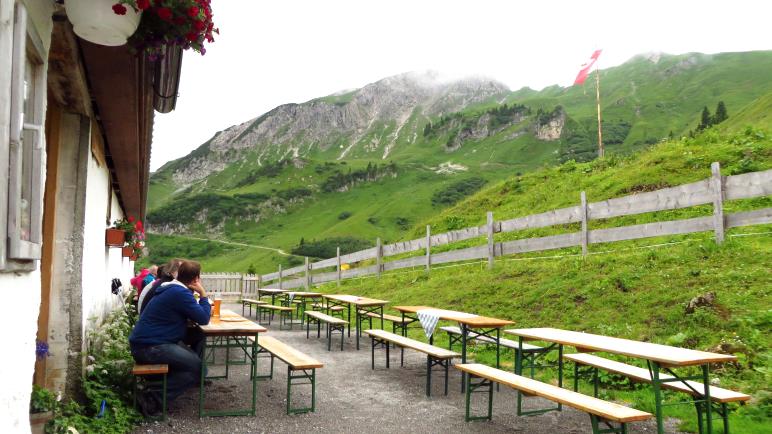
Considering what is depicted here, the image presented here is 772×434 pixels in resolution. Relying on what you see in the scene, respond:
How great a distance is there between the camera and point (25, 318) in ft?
8.38

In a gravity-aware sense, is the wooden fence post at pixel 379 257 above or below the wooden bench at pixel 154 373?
above

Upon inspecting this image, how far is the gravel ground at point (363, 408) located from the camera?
4.92m

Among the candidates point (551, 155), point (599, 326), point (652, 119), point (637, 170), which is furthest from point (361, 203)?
point (599, 326)

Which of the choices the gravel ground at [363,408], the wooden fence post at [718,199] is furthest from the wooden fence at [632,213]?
the gravel ground at [363,408]

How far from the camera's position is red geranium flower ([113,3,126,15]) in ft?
8.29

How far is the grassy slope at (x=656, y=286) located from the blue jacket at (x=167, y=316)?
168 inches

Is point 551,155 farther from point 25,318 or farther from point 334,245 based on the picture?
point 25,318

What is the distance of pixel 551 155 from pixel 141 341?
103m

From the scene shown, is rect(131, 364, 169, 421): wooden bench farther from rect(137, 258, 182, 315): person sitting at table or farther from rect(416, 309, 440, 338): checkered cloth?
rect(416, 309, 440, 338): checkered cloth

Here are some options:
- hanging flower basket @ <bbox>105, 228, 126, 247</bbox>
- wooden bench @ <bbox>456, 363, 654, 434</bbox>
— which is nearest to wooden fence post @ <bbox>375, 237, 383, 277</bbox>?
hanging flower basket @ <bbox>105, 228, 126, 247</bbox>

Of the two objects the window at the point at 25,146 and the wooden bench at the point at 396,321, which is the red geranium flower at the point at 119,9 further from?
the wooden bench at the point at 396,321

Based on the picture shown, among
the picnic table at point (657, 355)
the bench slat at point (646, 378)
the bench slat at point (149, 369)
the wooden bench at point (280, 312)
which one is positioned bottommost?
the wooden bench at point (280, 312)

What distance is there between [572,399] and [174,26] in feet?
12.1

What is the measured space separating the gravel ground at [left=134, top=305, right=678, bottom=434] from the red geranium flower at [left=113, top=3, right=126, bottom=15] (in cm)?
356
